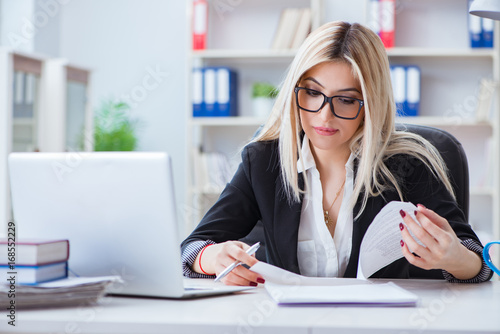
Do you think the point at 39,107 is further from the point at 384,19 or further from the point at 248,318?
the point at 248,318

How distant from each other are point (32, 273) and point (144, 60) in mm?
3479

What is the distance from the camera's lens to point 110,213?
3.34 ft

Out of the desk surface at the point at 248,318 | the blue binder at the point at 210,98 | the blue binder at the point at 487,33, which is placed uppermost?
the blue binder at the point at 487,33

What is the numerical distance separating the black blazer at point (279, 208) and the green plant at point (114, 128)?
2.45 m

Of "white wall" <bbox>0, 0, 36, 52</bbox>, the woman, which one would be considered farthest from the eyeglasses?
"white wall" <bbox>0, 0, 36, 52</bbox>

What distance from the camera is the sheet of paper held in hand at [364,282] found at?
0.99m

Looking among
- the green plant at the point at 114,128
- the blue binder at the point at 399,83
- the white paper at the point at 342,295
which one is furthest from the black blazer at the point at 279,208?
the green plant at the point at 114,128

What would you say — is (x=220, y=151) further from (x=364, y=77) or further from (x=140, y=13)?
(x=364, y=77)

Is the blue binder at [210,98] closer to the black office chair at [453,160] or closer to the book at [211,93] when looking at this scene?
the book at [211,93]

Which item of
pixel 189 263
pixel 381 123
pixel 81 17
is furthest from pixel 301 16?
pixel 189 263

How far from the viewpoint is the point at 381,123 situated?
1583 millimetres

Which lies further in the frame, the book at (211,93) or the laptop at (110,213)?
the book at (211,93)

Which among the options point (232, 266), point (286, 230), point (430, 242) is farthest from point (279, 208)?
point (430, 242)

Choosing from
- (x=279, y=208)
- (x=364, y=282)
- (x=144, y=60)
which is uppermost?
(x=144, y=60)
